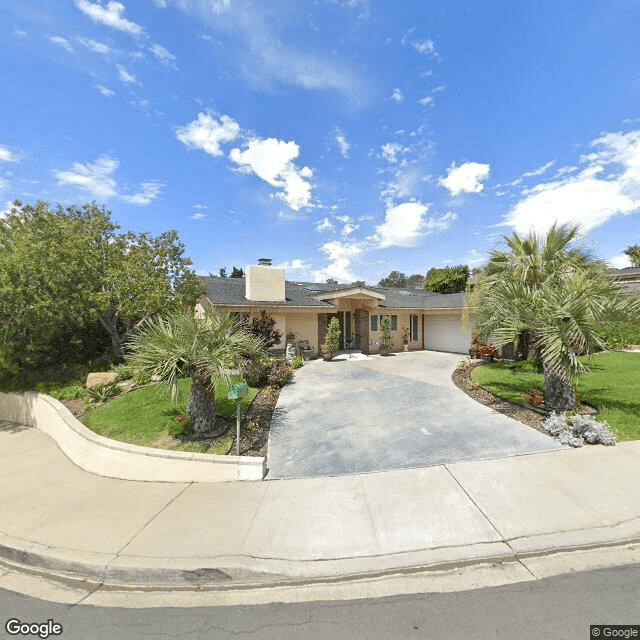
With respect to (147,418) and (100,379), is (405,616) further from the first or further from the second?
(100,379)

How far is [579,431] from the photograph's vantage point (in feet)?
20.2

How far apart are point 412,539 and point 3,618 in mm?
4561

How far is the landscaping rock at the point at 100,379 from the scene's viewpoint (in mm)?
9906

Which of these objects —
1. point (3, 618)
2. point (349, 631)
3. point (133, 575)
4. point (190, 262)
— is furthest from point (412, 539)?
point (190, 262)

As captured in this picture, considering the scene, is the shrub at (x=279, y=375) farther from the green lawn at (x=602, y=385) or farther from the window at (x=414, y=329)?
the window at (x=414, y=329)

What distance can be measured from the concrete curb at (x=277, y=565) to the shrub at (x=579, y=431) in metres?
2.61

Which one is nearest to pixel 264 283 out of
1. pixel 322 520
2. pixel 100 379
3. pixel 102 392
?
pixel 100 379

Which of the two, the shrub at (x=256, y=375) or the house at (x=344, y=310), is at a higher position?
the house at (x=344, y=310)

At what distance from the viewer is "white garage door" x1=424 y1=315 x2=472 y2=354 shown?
17.8m

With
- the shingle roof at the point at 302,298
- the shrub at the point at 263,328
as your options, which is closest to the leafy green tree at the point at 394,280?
the shingle roof at the point at 302,298

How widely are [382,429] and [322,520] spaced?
3257mm

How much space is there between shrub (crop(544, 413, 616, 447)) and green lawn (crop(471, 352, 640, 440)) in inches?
24.6

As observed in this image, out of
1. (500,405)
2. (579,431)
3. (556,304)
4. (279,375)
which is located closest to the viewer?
Answer: (579,431)

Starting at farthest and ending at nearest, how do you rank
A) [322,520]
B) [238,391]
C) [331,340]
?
[331,340]
[238,391]
[322,520]
